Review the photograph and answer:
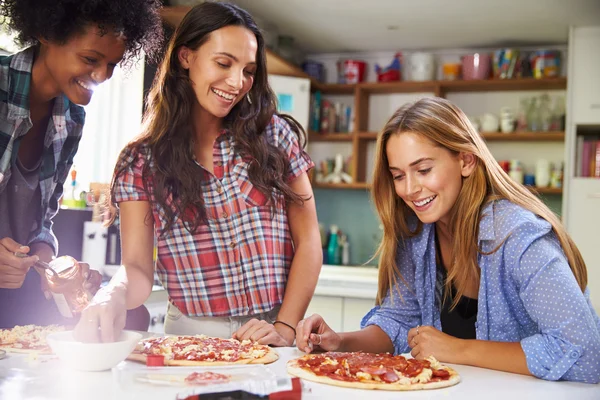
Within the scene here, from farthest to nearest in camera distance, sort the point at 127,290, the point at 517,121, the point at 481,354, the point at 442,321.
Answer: the point at 517,121, the point at 442,321, the point at 127,290, the point at 481,354

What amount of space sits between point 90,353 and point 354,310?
266 cm

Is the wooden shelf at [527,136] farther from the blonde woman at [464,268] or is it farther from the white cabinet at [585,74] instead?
the blonde woman at [464,268]

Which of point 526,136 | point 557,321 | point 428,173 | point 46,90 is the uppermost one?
point 526,136

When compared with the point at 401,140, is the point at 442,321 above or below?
below

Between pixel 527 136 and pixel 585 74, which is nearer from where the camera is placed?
pixel 585 74

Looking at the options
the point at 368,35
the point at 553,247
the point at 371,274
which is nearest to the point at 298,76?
the point at 368,35

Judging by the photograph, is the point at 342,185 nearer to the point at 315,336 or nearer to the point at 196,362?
the point at 315,336

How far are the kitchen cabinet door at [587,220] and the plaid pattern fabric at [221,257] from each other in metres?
2.88

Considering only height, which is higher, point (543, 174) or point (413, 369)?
point (543, 174)

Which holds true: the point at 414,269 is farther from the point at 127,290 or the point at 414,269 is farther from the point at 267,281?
the point at 127,290

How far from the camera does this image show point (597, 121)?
161 inches

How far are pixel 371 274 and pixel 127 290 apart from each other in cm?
285

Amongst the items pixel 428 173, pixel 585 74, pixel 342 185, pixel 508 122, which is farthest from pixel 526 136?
pixel 428 173

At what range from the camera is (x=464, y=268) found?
1.59m
